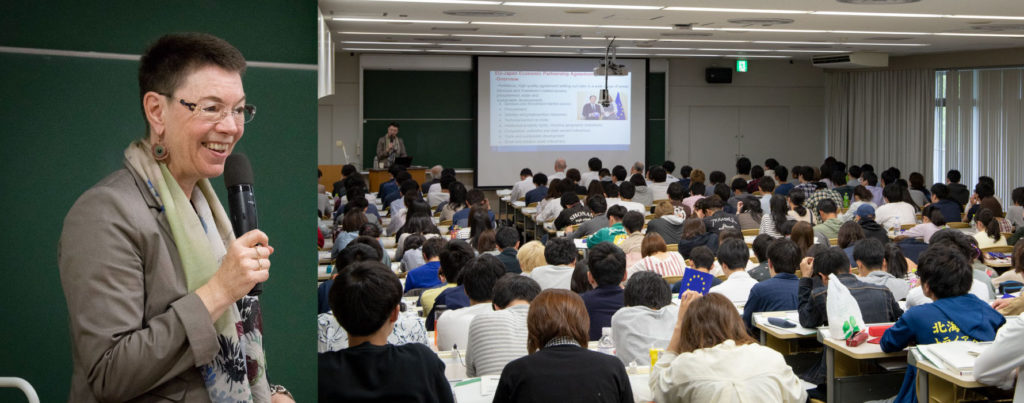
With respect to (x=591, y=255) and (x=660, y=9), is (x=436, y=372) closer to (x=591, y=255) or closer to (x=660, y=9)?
(x=591, y=255)

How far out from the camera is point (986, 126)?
14.5m

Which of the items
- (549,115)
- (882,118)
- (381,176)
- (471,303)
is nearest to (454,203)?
(381,176)

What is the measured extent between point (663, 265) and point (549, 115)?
9867 millimetres

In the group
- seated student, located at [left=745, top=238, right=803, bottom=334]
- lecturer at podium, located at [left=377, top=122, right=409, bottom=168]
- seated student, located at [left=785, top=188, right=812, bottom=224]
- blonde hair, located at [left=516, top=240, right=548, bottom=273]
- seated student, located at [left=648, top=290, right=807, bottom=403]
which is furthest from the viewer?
lecturer at podium, located at [left=377, top=122, right=409, bottom=168]

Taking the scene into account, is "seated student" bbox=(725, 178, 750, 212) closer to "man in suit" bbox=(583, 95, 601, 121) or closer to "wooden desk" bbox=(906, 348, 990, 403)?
"man in suit" bbox=(583, 95, 601, 121)

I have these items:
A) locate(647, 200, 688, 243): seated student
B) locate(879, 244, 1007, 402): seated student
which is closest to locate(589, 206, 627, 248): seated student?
locate(647, 200, 688, 243): seated student

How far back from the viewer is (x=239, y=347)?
1508 mm

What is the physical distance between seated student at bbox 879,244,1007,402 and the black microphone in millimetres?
3686

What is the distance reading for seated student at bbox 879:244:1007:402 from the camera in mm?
4332

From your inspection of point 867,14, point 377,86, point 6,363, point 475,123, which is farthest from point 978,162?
point 6,363

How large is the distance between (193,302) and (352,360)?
5.18 feet

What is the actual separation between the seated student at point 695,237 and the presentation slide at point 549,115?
7.96 metres

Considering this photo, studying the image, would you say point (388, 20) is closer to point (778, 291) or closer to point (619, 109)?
point (778, 291)

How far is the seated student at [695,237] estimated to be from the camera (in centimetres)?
791
